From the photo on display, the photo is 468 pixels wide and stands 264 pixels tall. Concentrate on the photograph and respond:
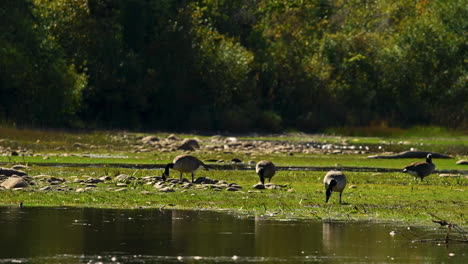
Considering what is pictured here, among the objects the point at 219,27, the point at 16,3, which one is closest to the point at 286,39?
the point at 219,27

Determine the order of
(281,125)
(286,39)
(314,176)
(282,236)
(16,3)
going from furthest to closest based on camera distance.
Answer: (286,39)
(281,125)
(16,3)
(314,176)
(282,236)

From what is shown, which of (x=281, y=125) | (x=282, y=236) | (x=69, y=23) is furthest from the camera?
(x=281, y=125)

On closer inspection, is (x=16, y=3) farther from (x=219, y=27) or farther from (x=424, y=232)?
(x=424, y=232)

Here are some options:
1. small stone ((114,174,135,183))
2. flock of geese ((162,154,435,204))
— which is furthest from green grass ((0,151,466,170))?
flock of geese ((162,154,435,204))

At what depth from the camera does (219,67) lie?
241 feet

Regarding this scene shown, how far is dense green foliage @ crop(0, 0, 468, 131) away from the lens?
2452 inches

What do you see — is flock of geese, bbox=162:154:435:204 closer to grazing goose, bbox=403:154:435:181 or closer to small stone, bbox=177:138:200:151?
grazing goose, bbox=403:154:435:181

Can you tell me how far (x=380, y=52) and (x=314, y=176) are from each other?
45.1 m

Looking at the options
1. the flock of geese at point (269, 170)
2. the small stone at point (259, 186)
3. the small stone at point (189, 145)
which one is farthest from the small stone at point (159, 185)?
the small stone at point (189, 145)

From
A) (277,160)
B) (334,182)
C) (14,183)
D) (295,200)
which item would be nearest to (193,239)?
(334,182)

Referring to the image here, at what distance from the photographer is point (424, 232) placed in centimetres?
2067

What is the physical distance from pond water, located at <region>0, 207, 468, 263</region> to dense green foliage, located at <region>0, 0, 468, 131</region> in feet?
131

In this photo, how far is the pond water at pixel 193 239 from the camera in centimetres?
1697

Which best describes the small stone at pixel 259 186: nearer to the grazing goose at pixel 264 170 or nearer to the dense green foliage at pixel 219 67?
the grazing goose at pixel 264 170
